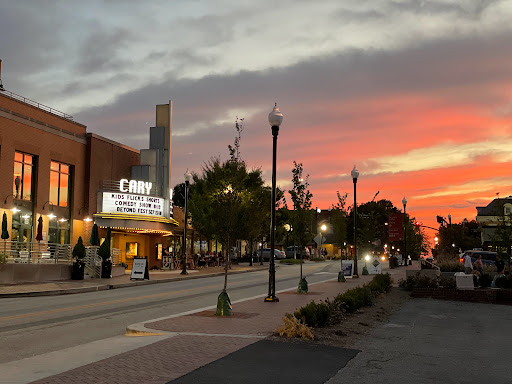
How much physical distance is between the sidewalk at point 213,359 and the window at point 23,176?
25.5 metres

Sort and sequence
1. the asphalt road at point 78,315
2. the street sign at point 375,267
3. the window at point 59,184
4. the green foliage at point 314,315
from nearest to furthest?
the asphalt road at point 78,315, the green foliage at point 314,315, the street sign at point 375,267, the window at point 59,184

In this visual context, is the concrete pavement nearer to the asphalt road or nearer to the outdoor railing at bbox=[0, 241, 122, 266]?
the asphalt road

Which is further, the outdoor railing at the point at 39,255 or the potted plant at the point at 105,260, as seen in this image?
the potted plant at the point at 105,260

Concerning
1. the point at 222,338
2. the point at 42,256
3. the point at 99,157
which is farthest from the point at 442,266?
the point at 99,157

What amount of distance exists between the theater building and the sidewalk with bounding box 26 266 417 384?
25.7 meters

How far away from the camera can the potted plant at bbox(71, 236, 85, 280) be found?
31.4m

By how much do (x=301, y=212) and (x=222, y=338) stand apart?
2013 cm

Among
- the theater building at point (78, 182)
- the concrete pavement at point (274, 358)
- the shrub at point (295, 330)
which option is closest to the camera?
the concrete pavement at point (274, 358)

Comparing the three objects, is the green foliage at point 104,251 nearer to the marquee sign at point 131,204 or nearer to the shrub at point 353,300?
the marquee sign at point 131,204

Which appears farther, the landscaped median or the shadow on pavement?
the landscaped median

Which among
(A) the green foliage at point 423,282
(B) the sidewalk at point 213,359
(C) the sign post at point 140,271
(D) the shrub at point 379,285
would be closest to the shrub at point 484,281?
(A) the green foliage at point 423,282

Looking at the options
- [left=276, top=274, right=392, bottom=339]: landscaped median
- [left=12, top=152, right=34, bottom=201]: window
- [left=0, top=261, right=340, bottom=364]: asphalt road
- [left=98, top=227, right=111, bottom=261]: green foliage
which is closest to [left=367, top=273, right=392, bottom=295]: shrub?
[left=276, top=274, right=392, bottom=339]: landscaped median

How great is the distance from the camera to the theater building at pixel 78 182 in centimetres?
3478

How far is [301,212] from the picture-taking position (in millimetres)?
30484
